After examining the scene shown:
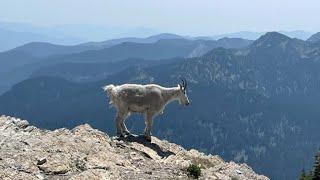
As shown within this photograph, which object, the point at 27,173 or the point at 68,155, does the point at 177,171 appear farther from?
the point at 27,173

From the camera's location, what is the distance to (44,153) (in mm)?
22375

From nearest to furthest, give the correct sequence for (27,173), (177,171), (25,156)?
(27,173)
(25,156)
(177,171)

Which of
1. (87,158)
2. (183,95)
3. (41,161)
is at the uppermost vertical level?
(183,95)

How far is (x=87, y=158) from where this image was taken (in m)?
22.8

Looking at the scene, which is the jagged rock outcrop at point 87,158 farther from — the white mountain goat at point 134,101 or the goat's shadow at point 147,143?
the white mountain goat at point 134,101

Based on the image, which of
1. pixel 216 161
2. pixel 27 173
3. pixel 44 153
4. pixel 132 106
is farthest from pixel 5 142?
pixel 216 161

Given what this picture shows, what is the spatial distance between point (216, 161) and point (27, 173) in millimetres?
12466

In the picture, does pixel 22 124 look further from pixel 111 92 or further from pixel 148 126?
pixel 148 126

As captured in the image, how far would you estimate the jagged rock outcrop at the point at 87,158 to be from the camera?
68.5 ft

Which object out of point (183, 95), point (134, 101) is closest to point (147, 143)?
point (134, 101)

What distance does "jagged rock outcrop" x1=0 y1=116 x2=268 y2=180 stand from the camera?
20875mm

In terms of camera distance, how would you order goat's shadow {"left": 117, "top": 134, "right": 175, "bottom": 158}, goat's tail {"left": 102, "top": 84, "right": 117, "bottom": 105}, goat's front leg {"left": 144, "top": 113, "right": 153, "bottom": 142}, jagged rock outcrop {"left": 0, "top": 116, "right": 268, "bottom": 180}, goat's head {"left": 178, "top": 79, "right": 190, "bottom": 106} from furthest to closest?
goat's head {"left": 178, "top": 79, "right": 190, "bottom": 106}
goat's front leg {"left": 144, "top": 113, "right": 153, "bottom": 142}
goat's tail {"left": 102, "top": 84, "right": 117, "bottom": 105}
goat's shadow {"left": 117, "top": 134, "right": 175, "bottom": 158}
jagged rock outcrop {"left": 0, "top": 116, "right": 268, "bottom": 180}

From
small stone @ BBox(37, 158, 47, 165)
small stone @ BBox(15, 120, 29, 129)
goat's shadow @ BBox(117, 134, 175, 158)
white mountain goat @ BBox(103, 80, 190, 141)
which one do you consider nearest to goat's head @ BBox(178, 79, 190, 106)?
white mountain goat @ BBox(103, 80, 190, 141)

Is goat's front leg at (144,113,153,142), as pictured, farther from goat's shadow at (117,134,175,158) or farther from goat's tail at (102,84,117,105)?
goat's tail at (102,84,117,105)
